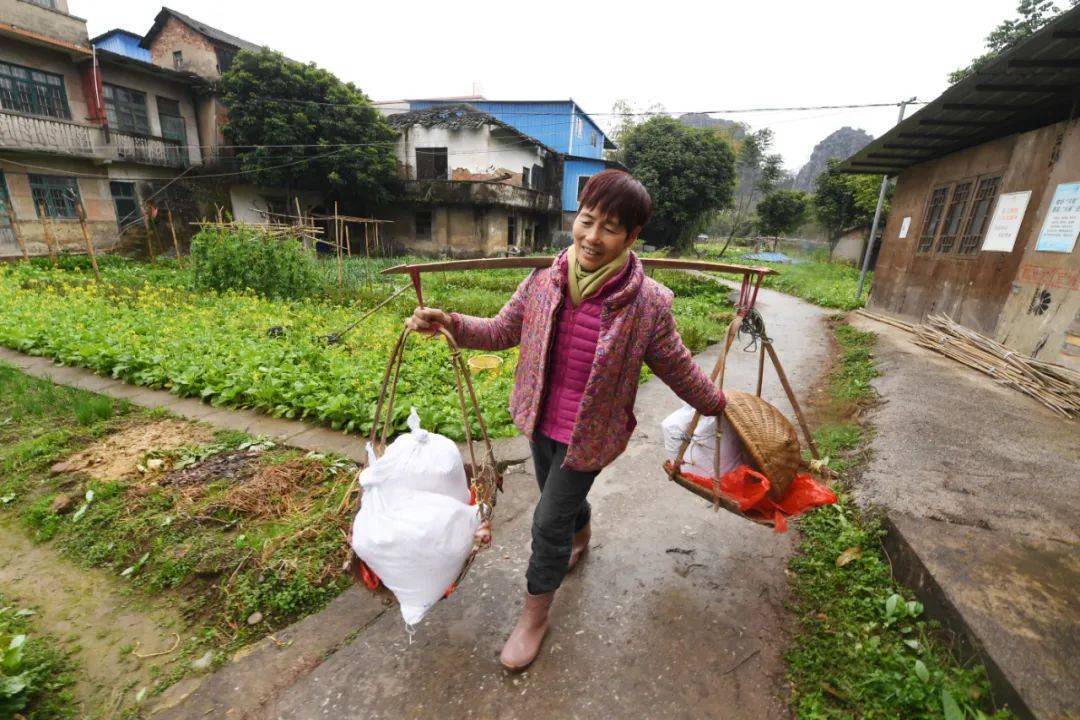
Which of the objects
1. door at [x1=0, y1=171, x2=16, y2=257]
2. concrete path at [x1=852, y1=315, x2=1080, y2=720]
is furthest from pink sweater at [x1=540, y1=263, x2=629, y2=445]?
door at [x1=0, y1=171, x2=16, y2=257]

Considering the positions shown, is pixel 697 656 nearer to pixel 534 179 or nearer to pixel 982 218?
pixel 982 218

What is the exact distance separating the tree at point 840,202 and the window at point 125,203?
26.1 metres

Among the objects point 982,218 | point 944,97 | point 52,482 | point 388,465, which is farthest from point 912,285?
point 52,482

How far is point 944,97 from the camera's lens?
19.9 ft

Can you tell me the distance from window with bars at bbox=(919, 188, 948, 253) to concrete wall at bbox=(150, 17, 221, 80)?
23.3 meters

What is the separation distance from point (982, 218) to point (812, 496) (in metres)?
8.02

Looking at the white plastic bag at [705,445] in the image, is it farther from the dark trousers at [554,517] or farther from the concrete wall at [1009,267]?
the concrete wall at [1009,267]

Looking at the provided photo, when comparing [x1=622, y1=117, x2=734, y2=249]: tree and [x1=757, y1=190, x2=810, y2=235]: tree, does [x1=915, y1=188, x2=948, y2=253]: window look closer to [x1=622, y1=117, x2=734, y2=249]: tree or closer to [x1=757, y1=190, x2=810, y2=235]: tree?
[x1=622, y1=117, x2=734, y2=249]: tree

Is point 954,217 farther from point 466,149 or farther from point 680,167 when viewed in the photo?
point 680,167

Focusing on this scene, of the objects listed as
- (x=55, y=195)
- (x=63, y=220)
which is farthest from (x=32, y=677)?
(x=55, y=195)

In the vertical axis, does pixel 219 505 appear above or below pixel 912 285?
below

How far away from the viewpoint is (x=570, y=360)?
5.72ft

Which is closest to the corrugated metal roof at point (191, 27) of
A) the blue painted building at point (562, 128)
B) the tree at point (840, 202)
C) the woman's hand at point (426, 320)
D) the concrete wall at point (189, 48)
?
the concrete wall at point (189, 48)

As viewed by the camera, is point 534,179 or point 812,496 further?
point 534,179
